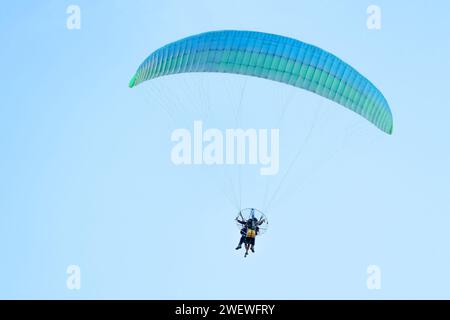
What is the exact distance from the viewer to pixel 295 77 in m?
30.7

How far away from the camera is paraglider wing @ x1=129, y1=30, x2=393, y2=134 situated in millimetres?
30406

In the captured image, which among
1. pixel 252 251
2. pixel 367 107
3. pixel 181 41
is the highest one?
pixel 181 41

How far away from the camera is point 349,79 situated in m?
30.8

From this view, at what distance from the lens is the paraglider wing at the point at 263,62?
30.4 meters

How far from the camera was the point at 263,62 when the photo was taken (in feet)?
100
